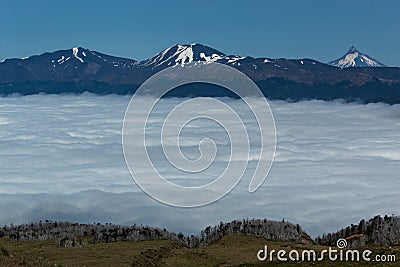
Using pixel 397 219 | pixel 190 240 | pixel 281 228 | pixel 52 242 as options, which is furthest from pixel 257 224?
pixel 52 242

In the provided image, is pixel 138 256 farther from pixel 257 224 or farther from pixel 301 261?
pixel 257 224

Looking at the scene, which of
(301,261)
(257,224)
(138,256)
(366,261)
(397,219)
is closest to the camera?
(366,261)

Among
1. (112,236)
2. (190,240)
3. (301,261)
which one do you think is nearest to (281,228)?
(190,240)

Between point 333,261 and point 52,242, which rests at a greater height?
point 333,261

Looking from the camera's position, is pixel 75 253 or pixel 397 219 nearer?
pixel 75 253

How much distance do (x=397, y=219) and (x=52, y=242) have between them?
7695 cm

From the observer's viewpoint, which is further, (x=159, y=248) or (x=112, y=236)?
(x=112, y=236)

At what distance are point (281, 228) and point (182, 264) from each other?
6008 cm

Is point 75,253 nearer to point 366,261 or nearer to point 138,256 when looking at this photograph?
point 138,256

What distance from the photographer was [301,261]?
63250mm

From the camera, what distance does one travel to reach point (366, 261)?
5575 cm

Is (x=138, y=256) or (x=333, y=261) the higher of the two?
(x=333, y=261)

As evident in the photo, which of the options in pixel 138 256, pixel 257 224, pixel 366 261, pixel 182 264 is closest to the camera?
pixel 366 261

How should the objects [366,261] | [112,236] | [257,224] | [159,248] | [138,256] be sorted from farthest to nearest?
[257,224] → [112,236] → [159,248] → [138,256] → [366,261]
